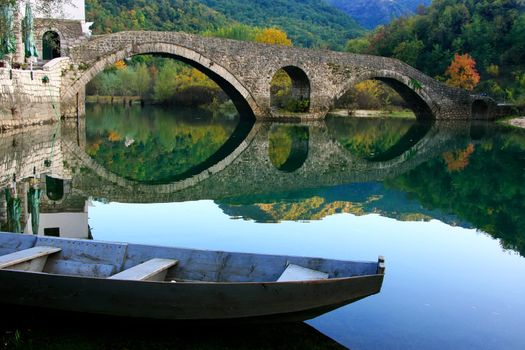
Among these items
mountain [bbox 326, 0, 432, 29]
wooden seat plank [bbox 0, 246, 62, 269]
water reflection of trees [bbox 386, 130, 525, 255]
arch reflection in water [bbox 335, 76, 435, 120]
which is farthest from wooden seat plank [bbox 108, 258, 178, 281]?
mountain [bbox 326, 0, 432, 29]

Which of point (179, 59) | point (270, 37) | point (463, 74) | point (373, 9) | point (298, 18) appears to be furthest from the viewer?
point (373, 9)

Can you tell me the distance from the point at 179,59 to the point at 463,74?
77.6 feet

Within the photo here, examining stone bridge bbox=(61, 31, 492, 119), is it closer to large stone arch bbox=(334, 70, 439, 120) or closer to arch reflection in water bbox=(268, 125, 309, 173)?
large stone arch bbox=(334, 70, 439, 120)

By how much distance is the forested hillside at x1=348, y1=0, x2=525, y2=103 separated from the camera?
147 feet

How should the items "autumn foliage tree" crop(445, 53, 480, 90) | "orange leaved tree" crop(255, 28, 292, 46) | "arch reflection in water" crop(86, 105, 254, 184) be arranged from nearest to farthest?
"arch reflection in water" crop(86, 105, 254, 184), "autumn foliage tree" crop(445, 53, 480, 90), "orange leaved tree" crop(255, 28, 292, 46)

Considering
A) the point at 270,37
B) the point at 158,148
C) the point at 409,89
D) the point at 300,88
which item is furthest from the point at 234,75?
the point at 270,37

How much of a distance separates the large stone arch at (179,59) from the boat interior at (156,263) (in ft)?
62.3

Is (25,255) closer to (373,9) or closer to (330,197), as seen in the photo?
(330,197)

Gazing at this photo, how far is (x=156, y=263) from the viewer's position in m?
4.63

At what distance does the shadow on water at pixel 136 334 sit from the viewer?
419cm

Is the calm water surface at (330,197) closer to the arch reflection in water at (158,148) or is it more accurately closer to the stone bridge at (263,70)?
the arch reflection in water at (158,148)

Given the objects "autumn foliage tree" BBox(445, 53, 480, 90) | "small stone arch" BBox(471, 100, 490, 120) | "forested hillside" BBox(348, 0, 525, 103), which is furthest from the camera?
"forested hillside" BBox(348, 0, 525, 103)

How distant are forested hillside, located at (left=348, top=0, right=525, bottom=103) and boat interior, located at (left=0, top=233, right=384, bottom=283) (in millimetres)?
39563

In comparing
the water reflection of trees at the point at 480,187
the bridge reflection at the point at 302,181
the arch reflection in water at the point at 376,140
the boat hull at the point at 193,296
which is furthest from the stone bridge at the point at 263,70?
the boat hull at the point at 193,296
